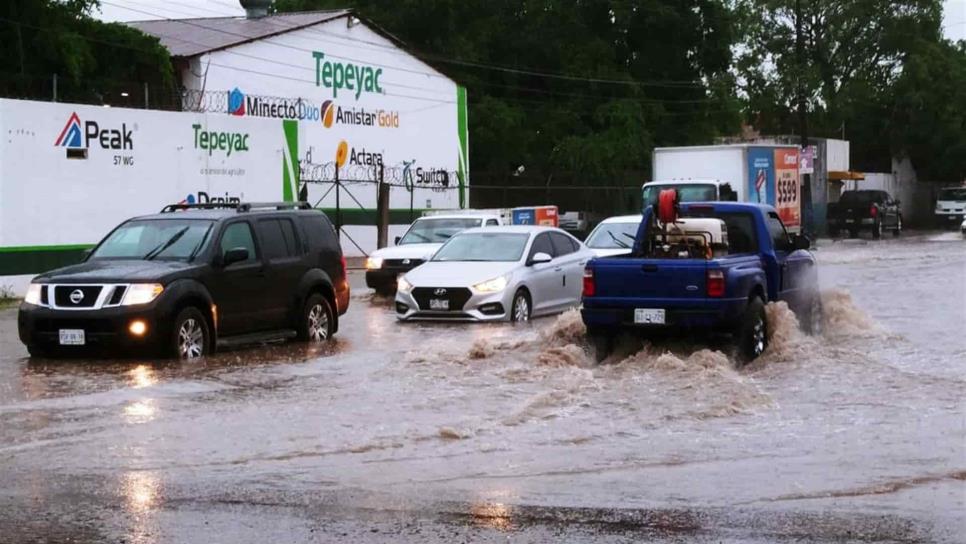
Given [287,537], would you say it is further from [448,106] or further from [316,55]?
[448,106]

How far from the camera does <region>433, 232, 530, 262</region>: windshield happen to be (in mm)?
21438

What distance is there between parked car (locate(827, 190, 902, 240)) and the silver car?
37.8m


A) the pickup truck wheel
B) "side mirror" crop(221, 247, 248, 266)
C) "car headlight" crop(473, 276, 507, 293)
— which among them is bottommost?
the pickup truck wheel

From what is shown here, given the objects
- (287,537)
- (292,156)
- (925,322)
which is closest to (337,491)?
(287,537)

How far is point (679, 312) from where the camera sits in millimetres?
14844

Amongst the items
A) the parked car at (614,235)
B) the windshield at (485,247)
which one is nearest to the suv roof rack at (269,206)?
the windshield at (485,247)

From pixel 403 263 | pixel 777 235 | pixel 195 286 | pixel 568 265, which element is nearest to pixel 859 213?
pixel 403 263

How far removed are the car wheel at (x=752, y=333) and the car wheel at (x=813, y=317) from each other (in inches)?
91.7

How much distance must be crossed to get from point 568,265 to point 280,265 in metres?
6.08

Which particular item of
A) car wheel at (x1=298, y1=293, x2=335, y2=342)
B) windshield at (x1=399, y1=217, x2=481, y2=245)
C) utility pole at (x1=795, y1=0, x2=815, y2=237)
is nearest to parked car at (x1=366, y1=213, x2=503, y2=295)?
windshield at (x1=399, y1=217, x2=481, y2=245)

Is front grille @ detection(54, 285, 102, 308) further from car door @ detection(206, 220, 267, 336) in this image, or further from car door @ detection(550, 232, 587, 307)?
car door @ detection(550, 232, 587, 307)

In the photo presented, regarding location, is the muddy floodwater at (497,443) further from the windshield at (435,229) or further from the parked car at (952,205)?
the parked car at (952,205)

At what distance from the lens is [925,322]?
67.6 ft

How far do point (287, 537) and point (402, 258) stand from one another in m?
18.0
